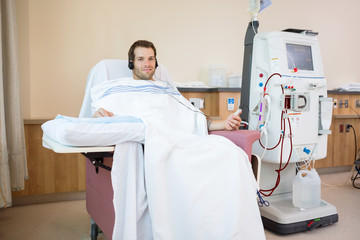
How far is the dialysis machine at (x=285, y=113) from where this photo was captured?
212 cm

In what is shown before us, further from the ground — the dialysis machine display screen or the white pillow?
the dialysis machine display screen

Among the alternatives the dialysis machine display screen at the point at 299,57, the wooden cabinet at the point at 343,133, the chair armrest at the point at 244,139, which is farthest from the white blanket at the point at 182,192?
the wooden cabinet at the point at 343,133

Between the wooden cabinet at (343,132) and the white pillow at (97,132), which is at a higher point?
the white pillow at (97,132)

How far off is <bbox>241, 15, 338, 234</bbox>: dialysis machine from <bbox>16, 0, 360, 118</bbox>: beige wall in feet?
3.57

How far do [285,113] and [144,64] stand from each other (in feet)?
3.36

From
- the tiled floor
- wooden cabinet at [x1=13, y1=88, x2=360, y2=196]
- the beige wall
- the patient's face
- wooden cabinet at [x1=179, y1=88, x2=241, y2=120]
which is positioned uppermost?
the beige wall

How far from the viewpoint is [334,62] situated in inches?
159

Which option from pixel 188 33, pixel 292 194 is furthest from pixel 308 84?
pixel 188 33

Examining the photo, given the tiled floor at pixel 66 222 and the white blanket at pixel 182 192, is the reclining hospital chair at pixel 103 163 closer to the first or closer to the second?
the white blanket at pixel 182 192

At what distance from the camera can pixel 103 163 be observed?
4.99ft

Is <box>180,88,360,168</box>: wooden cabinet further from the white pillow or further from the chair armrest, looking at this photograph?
the white pillow

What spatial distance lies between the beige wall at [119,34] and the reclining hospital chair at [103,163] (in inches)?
30.5

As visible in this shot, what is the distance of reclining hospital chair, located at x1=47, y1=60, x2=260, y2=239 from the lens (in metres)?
1.37

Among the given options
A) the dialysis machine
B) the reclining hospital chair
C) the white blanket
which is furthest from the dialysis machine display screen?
the white blanket
